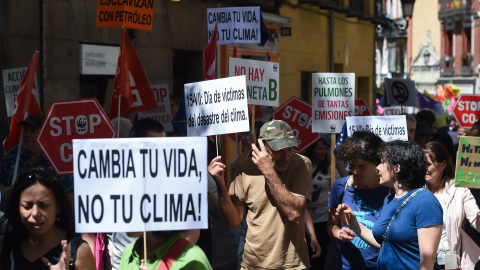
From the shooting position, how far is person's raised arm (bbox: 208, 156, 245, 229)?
17.6ft

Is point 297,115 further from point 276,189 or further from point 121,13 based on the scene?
point 276,189

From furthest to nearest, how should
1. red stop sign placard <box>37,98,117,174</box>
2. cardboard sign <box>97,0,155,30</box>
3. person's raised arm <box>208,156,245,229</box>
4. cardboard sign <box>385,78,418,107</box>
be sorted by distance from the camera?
cardboard sign <box>385,78,418,107</box> < cardboard sign <box>97,0,155,30</box> < red stop sign placard <box>37,98,117,174</box> < person's raised arm <box>208,156,245,229</box>

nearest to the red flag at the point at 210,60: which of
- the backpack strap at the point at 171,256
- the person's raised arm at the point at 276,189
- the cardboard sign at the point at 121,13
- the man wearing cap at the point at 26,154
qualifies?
the cardboard sign at the point at 121,13

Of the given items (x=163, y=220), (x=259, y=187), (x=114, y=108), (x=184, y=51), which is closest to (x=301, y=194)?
(x=259, y=187)

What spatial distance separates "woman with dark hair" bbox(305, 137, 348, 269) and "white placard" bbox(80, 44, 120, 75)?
13.8ft

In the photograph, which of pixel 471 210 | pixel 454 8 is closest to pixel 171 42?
pixel 471 210

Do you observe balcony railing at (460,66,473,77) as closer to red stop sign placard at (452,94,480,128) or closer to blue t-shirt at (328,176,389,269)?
red stop sign placard at (452,94,480,128)

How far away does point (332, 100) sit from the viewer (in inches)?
381

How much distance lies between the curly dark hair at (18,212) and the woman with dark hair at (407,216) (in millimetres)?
1787

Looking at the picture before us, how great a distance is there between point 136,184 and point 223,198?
1521mm

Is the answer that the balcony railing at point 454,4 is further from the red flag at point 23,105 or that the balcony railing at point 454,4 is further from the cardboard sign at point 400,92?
the red flag at point 23,105

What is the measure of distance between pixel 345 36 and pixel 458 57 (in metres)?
29.7

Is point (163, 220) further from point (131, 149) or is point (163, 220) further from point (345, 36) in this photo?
point (345, 36)

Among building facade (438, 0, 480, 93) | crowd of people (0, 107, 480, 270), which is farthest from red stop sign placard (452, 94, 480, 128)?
building facade (438, 0, 480, 93)
